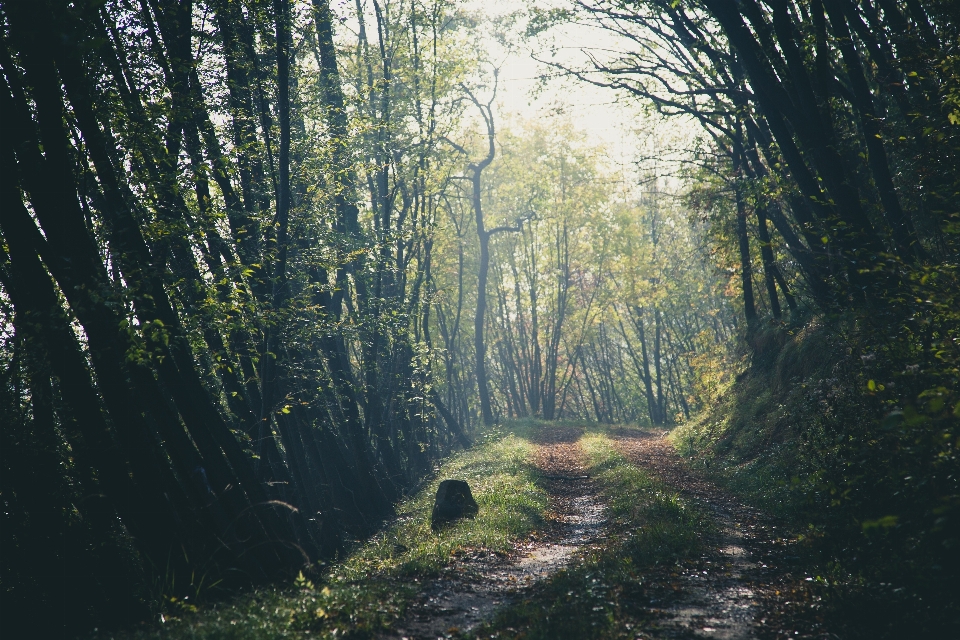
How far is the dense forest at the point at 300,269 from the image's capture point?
7398 mm

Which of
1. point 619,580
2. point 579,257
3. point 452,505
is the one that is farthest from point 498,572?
point 579,257

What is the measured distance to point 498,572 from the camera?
29.7 feet

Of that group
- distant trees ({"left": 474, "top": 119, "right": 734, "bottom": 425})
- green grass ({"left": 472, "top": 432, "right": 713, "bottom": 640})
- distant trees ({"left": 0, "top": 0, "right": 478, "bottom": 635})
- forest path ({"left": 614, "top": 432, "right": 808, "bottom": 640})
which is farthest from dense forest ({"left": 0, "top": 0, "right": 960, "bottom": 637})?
distant trees ({"left": 474, "top": 119, "right": 734, "bottom": 425})

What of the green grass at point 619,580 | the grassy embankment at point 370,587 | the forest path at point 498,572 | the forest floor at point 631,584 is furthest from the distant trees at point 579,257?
the forest floor at point 631,584

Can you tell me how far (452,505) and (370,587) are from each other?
494cm

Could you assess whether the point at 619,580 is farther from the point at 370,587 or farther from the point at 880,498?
the point at 880,498

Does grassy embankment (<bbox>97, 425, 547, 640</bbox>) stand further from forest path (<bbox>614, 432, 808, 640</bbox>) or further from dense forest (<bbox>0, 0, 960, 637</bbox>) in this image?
forest path (<bbox>614, 432, 808, 640</bbox>)

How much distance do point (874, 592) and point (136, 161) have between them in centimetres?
1042

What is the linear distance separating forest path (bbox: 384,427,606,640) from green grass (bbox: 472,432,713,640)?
1.13ft

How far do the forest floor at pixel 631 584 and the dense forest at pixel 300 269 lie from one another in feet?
3.55

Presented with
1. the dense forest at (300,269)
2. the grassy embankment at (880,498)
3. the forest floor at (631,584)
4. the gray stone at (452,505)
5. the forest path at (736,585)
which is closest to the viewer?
the grassy embankment at (880,498)

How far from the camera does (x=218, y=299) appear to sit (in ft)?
34.1

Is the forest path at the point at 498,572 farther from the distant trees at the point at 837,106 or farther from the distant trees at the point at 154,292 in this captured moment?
the distant trees at the point at 837,106

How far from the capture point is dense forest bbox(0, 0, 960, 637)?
740 centimetres
